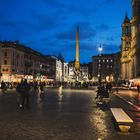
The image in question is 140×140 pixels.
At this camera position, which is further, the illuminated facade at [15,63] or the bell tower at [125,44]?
the bell tower at [125,44]

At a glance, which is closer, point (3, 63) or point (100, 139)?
point (100, 139)

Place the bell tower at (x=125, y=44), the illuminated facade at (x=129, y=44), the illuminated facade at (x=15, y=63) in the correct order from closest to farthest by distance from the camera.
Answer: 1. the illuminated facade at (x=15, y=63)
2. the illuminated facade at (x=129, y=44)
3. the bell tower at (x=125, y=44)

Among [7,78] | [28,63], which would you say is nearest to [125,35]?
[28,63]

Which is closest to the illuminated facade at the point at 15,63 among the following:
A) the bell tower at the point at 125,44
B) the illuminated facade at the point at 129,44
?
the illuminated facade at the point at 129,44

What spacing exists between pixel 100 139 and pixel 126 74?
165 m

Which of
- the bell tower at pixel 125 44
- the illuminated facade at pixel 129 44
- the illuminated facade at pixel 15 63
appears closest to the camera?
the illuminated facade at pixel 15 63

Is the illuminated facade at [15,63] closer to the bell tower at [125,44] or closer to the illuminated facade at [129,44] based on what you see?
the illuminated facade at [129,44]

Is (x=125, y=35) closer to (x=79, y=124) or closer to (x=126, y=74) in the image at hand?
(x=126, y=74)

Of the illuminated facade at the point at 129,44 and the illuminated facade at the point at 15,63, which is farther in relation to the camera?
the illuminated facade at the point at 129,44

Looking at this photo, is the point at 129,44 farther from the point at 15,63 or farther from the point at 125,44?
the point at 15,63

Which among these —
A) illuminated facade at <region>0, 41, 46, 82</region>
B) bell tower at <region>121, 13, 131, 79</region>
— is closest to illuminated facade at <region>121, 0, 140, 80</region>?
bell tower at <region>121, 13, 131, 79</region>

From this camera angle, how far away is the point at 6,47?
128m

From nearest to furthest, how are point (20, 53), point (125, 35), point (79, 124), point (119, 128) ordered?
point (119, 128), point (79, 124), point (20, 53), point (125, 35)

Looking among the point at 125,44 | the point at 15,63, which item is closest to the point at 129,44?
the point at 125,44
